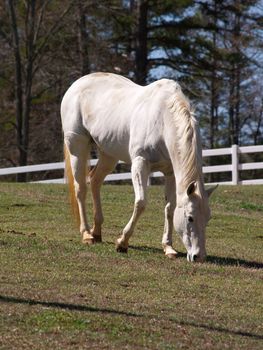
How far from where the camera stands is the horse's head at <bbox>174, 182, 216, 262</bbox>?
10.3 m

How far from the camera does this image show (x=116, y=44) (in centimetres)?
3538

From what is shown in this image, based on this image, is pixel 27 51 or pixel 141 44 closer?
pixel 27 51

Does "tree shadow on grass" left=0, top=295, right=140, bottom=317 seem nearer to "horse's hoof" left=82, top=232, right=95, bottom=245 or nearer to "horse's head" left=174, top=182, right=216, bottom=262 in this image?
"horse's head" left=174, top=182, right=216, bottom=262

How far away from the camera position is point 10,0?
32312 mm

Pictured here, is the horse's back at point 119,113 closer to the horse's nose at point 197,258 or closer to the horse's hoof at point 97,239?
the horse's hoof at point 97,239

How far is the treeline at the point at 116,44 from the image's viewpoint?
33094 mm

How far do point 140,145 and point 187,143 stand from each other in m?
0.78

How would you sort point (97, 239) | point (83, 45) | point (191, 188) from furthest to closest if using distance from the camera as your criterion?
point (83, 45) < point (97, 239) < point (191, 188)

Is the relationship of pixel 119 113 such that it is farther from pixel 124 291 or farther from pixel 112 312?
pixel 112 312

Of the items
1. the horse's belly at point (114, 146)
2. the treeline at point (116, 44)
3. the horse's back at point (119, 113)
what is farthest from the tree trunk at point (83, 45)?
the horse's belly at point (114, 146)

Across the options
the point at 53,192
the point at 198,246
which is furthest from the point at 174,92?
the point at 53,192

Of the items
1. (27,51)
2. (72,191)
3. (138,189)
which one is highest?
(27,51)

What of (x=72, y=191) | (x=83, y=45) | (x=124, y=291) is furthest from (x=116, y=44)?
(x=124, y=291)

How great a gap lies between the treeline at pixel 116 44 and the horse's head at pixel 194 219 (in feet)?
73.3
